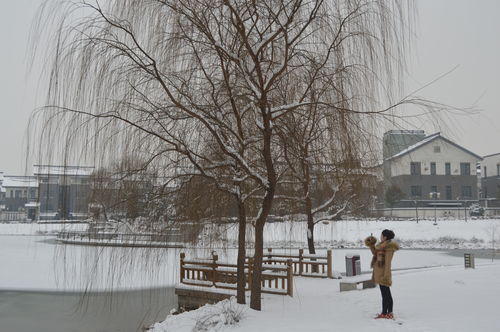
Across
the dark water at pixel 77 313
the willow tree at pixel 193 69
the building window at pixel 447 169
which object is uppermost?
the building window at pixel 447 169

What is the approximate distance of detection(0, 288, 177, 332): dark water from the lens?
13.4 metres

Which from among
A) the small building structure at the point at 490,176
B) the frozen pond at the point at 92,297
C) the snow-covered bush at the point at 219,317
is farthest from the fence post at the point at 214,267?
the small building structure at the point at 490,176

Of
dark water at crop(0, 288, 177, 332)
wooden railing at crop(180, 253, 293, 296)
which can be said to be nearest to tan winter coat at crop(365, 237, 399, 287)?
wooden railing at crop(180, 253, 293, 296)

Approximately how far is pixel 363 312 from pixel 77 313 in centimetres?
1056

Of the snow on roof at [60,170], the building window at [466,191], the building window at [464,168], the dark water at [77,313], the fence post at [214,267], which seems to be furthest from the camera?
the building window at [466,191]

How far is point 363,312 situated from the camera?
8.31 meters

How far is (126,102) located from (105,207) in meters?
1.56

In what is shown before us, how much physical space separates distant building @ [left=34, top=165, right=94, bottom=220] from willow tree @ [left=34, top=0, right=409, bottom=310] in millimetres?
330

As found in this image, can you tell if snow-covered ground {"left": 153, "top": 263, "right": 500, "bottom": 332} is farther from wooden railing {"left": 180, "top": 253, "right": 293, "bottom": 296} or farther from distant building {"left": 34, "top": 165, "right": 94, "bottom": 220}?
distant building {"left": 34, "top": 165, "right": 94, "bottom": 220}

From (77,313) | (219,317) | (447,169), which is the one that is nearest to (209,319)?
(219,317)

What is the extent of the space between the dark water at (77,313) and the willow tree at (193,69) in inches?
224

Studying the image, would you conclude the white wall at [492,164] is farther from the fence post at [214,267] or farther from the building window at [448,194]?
the fence post at [214,267]

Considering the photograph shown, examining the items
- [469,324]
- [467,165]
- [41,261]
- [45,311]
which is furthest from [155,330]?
[467,165]

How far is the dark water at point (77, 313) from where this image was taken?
1343cm
